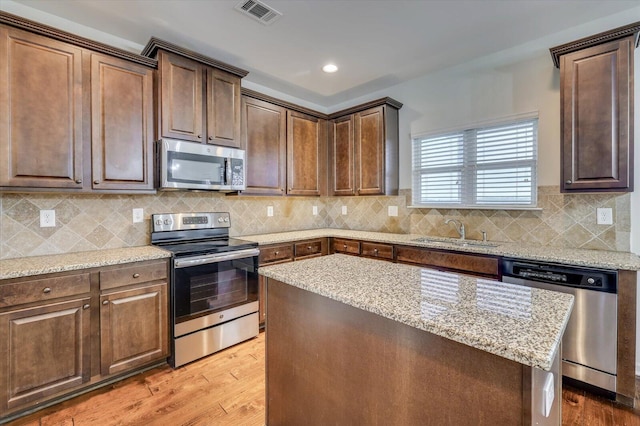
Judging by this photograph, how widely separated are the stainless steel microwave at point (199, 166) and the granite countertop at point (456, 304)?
1520mm

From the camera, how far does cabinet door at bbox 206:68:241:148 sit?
283 centimetres

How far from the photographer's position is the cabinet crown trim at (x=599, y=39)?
6.82 ft

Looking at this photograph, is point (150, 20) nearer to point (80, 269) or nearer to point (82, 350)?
point (80, 269)

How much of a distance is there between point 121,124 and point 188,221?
3.30 ft

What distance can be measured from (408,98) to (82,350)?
3856 millimetres

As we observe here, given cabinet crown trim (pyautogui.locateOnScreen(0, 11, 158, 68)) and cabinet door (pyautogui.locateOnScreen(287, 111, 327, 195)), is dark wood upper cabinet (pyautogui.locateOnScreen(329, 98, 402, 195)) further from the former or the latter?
cabinet crown trim (pyautogui.locateOnScreen(0, 11, 158, 68))

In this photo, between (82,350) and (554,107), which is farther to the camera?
(554,107)

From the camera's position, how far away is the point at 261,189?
3.44m

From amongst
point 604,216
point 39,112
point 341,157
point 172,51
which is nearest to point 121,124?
point 39,112

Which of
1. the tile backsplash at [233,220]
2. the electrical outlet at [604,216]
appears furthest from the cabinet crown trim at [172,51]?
the electrical outlet at [604,216]

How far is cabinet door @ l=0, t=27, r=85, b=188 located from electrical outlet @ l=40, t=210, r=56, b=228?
0.37m

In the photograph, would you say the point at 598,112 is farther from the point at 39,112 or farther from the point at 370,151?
the point at 39,112

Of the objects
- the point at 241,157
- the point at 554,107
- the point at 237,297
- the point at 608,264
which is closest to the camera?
the point at 608,264

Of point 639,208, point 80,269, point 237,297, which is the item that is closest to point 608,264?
point 639,208
